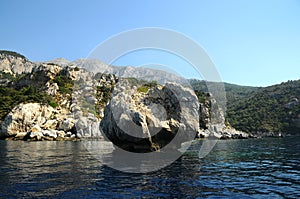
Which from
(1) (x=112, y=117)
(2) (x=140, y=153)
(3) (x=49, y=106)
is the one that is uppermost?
(3) (x=49, y=106)

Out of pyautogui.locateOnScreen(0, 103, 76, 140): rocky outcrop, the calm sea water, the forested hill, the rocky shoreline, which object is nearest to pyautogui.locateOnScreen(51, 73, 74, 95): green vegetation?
the rocky shoreline

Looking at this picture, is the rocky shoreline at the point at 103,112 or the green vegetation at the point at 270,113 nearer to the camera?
the rocky shoreline at the point at 103,112

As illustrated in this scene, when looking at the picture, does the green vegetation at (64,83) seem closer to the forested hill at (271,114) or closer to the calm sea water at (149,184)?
the forested hill at (271,114)

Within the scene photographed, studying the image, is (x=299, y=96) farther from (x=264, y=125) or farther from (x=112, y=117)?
(x=112, y=117)

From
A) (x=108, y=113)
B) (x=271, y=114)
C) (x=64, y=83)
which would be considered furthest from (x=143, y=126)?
(x=271, y=114)

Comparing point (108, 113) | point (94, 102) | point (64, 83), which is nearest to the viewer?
point (108, 113)

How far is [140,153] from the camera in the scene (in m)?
34.9

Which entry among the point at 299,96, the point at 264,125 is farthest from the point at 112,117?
the point at 299,96

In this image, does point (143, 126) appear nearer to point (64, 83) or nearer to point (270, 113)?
point (64, 83)

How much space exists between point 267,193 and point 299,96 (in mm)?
165152

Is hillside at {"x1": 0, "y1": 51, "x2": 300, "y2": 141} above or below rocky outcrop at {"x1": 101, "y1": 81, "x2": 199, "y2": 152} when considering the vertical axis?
above

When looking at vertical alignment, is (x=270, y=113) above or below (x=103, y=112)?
above

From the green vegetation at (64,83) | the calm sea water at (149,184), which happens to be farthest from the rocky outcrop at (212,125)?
the calm sea water at (149,184)

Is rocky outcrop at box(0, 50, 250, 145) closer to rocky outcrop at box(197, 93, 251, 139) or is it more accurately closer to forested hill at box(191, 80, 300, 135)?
rocky outcrop at box(197, 93, 251, 139)
